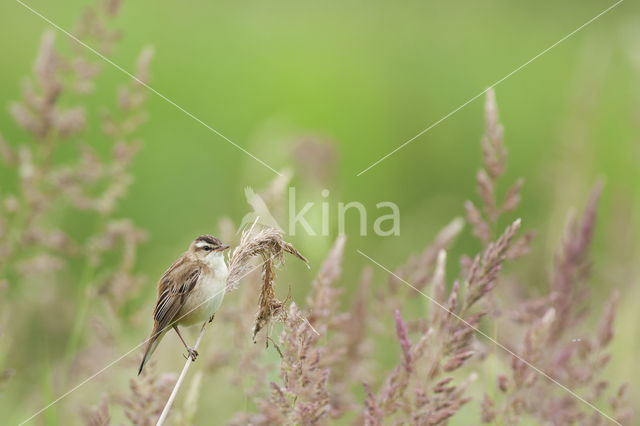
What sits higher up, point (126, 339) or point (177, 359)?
point (126, 339)

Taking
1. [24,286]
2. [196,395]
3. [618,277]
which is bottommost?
[196,395]

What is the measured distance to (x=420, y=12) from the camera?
6883mm

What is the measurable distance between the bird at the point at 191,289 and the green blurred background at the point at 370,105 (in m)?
1.28

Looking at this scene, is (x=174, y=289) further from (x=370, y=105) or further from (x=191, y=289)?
(x=370, y=105)

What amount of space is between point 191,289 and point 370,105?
382cm

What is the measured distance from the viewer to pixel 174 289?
188 cm

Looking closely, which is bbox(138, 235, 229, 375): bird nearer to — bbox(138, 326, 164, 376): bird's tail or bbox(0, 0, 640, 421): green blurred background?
bbox(138, 326, 164, 376): bird's tail

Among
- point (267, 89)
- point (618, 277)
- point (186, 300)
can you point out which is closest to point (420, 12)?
point (267, 89)

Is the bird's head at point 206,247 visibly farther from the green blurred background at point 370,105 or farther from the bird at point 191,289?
the green blurred background at point 370,105

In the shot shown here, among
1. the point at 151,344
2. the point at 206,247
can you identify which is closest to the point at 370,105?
the point at 206,247

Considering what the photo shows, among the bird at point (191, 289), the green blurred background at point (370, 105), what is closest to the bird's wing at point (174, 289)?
the bird at point (191, 289)

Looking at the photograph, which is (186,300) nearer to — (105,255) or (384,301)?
(384,301)

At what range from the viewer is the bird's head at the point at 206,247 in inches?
73.3

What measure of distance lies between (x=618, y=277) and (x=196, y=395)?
182 cm
